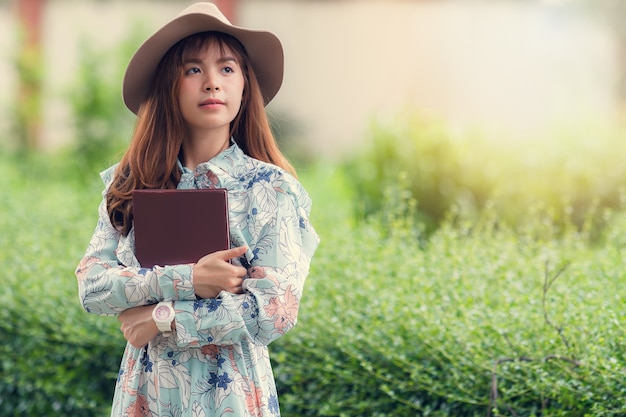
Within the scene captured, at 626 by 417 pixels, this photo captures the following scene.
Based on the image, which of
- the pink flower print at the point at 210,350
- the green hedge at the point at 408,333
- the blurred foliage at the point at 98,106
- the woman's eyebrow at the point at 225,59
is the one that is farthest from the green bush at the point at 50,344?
the blurred foliage at the point at 98,106

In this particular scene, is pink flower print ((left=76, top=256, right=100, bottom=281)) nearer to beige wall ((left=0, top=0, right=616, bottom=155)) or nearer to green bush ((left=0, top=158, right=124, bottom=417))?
green bush ((left=0, top=158, right=124, bottom=417))

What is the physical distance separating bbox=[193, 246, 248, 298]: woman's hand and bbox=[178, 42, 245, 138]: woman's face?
342 mm

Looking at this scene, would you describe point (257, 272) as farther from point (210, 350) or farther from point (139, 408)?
point (139, 408)

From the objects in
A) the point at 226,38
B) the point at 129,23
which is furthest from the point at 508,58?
the point at 226,38

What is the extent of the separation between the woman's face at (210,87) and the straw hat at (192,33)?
6 cm

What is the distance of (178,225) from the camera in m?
2.06

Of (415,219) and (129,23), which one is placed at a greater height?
(129,23)

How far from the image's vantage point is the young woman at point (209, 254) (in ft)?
6.68

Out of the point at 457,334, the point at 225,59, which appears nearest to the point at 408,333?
the point at 457,334

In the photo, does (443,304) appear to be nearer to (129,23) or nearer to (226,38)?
(226,38)

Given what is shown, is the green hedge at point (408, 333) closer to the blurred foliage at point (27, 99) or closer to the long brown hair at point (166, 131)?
the long brown hair at point (166, 131)

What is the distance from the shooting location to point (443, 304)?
315 cm

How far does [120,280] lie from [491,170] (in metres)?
4.37

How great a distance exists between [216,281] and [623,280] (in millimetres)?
1727
